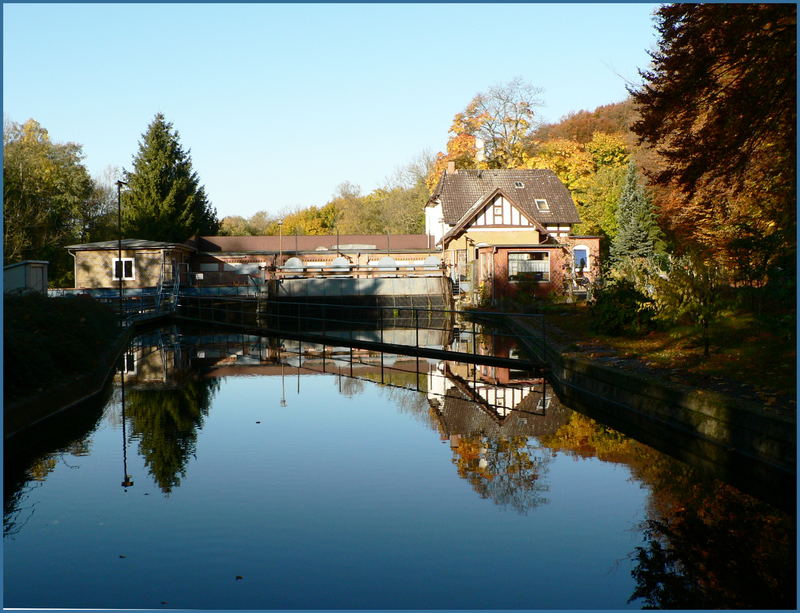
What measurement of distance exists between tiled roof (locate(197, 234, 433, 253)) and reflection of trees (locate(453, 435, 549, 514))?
45201mm

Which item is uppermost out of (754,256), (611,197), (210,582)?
(611,197)

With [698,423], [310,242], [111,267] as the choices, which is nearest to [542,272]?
[111,267]

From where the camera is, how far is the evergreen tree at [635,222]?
44.0m

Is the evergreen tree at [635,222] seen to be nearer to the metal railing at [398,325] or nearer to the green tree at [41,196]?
the metal railing at [398,325]

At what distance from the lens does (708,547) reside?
639 centimetres

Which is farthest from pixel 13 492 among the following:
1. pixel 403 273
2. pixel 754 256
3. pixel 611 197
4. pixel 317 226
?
pixel 317 226

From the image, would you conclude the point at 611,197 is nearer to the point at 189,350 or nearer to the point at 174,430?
the point at 189,350

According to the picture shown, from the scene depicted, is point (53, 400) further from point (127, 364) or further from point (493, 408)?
point (127, 364)

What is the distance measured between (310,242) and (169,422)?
1837 inches

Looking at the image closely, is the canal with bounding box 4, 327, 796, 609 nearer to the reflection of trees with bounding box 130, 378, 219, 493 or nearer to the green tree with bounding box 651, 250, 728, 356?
the reflection of trees with bounding box 130, 378, 219, 493

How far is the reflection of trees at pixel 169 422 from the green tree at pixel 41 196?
3159 cm

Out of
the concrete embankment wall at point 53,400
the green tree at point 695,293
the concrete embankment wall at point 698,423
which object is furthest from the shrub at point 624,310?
the concrete embankment wall at point 53,400

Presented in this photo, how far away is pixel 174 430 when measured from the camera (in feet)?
37.6

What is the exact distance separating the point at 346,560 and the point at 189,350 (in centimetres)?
1820
